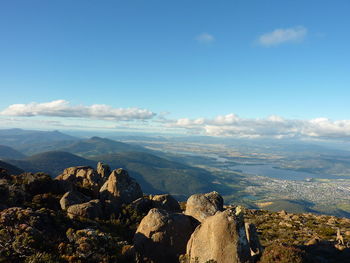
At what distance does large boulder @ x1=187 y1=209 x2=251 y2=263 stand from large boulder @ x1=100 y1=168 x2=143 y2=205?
56.4ft

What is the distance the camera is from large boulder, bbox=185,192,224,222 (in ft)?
93.0

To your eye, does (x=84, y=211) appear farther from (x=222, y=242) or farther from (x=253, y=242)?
(x=253, y=242)

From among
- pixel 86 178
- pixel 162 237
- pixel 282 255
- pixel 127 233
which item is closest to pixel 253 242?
pixel 282 255

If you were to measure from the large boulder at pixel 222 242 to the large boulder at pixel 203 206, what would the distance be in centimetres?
764

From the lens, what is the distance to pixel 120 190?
115ft

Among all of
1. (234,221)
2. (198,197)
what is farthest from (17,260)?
(198,197)

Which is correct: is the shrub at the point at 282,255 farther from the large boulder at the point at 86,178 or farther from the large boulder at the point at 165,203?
the large boulder at the point at 86,178

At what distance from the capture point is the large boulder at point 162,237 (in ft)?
73.3

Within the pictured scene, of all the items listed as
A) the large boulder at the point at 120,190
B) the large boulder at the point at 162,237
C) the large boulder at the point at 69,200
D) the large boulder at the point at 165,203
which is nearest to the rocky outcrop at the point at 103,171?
the large boulder at the point at 120,190

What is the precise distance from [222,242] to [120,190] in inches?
824

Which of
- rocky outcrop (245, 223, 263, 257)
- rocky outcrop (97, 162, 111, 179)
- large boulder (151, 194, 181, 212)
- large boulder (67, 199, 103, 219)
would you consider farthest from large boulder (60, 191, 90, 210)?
rocky outcrop (245, 223, 263, 257)

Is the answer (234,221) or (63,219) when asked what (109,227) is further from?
(234,221)

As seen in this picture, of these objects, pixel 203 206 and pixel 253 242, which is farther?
pixel 203 206

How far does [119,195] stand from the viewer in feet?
114
